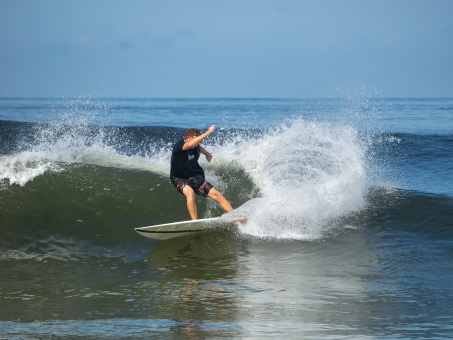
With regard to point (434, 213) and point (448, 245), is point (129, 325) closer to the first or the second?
point (448, 245)

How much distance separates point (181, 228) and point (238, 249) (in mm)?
924

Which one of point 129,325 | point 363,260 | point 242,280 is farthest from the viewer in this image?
point 363,260

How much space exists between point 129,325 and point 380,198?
7955mm

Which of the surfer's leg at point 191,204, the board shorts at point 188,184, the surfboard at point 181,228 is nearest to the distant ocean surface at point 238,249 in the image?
the surfboard at point 181,228

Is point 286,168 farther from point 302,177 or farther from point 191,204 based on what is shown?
point 191,204

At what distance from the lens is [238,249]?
10055 millimetres

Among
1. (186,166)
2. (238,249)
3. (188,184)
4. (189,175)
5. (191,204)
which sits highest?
(186,166)

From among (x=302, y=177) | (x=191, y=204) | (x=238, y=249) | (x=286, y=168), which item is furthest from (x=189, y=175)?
(x=286, y=168)

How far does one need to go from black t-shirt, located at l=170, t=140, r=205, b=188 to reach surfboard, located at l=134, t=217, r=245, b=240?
0.61 m

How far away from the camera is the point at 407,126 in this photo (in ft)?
109

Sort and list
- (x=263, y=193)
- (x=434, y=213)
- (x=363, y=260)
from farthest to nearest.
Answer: (x=263, y=193), (x=434, y=213), (x=363, y=260)

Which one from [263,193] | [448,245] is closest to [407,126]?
[263,193]

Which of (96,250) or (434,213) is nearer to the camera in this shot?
(96,250)

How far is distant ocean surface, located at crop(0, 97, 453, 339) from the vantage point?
261 inches
